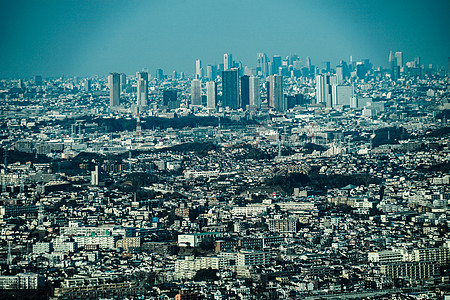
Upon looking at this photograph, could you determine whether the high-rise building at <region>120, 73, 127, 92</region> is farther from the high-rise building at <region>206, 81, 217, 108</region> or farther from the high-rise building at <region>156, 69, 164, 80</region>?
the high-rise building at <region>206, 81, 217, 108</region>

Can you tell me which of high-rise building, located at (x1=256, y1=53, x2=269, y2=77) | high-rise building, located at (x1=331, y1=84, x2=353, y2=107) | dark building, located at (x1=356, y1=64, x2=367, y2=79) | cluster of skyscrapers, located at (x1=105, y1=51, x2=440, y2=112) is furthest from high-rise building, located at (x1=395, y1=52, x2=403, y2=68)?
high-rise building, located at (x1=256, y1=53, x2=269, y2=77)

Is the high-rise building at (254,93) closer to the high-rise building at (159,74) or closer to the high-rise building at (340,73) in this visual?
the high-rise building at (340,73)

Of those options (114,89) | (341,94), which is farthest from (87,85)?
(341,94)

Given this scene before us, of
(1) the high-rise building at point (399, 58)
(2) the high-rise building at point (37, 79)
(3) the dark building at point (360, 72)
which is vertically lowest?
(1) the high-rise building at point (399, 58)

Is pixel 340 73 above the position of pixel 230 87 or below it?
above

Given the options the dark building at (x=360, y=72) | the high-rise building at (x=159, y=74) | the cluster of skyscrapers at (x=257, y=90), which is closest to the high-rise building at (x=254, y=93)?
the cluster of skyscrapers at (x=257, y=90)

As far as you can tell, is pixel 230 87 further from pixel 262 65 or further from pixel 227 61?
pixel 262 65

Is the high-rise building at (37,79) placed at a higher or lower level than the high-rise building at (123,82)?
lower
